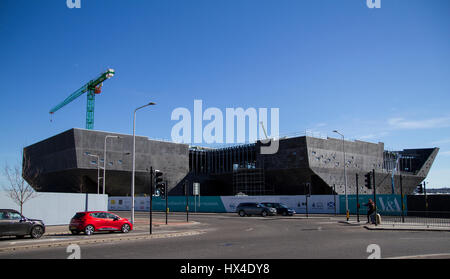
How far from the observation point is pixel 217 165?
3150 inches

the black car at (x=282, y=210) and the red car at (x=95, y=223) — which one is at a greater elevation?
the red car at (x=95, y=223)

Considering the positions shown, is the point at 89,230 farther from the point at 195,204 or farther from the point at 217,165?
the point at 217,165

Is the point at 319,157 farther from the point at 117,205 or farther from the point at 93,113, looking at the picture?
the point at 93,113

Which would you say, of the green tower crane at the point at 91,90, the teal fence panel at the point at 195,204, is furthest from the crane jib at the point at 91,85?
the teal fence panel at the point at 195,204

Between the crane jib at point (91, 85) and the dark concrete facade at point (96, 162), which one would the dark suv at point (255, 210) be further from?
the crane jib at point (91, 85)

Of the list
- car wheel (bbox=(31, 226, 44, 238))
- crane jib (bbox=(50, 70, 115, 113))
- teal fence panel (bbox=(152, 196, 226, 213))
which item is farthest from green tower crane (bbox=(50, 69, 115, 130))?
car wheel (bbox=(31, 226, 44, 238))

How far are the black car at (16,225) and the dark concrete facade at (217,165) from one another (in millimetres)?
45482

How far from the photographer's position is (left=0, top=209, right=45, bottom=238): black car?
18.2 meters

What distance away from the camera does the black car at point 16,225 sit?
1820 cm
